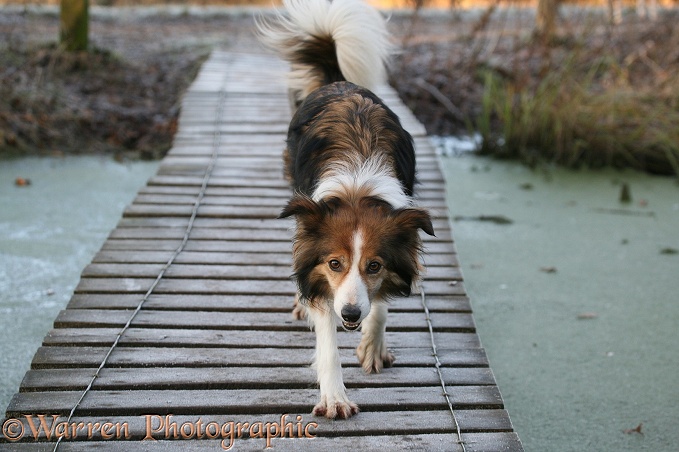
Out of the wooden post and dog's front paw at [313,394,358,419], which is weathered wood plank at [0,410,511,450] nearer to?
dog's front paw at [313,394,358,419]

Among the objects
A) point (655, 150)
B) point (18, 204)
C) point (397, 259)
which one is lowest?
point (18, 204)

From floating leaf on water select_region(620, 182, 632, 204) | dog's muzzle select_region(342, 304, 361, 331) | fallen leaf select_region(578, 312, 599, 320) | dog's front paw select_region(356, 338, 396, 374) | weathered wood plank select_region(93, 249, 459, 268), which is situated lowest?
floating leaf on water select_region(620, 182, 632, 204)

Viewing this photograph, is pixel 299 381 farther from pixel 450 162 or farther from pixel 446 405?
pixel 450 162

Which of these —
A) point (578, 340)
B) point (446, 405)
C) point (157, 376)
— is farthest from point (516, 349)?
point (157, 376)

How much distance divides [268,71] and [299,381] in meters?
6.04

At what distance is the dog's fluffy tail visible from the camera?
13.0 ft

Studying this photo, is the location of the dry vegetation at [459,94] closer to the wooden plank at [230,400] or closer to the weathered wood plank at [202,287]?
the weathered wood plank at [202,287]

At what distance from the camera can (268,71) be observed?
27.6 feet

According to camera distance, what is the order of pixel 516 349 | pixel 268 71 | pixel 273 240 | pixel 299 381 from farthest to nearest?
pixel 268 71 < pixel 273 240 < pixel 516 349 < pixel 299 381

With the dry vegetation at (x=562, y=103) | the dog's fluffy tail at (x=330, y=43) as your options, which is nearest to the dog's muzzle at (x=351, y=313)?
the dog's fluffy tail at (x=330, y=43)

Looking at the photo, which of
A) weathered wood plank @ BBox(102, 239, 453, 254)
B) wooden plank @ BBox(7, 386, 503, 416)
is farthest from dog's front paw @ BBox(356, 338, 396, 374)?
weathered wood plank @ BBox(102, 239, 453, 254)

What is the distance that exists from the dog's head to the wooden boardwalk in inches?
15.2

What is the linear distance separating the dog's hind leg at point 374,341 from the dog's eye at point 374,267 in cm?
33

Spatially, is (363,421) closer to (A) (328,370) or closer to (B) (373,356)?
(A) (328,370)
